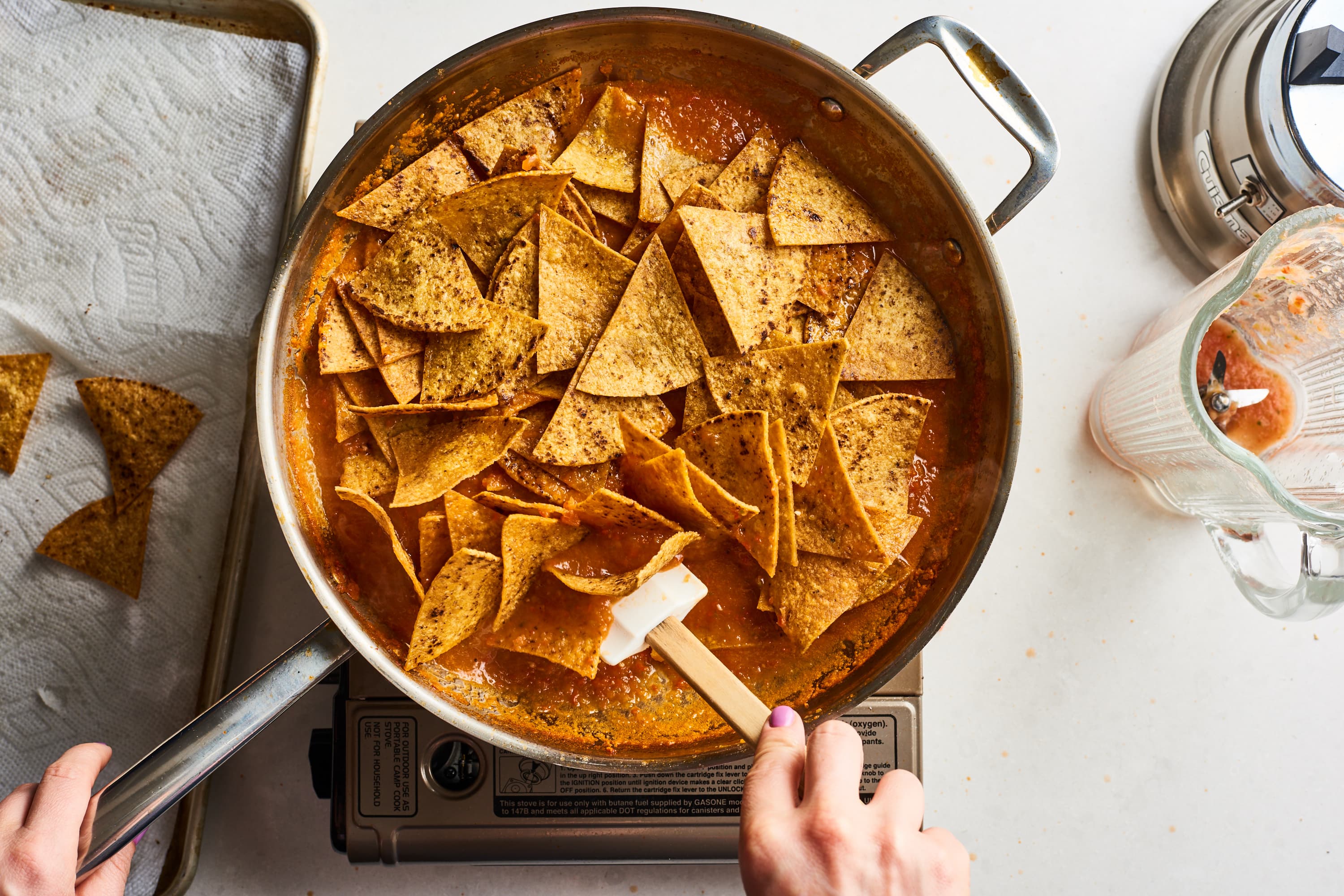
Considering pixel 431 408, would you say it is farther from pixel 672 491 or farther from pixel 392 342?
pixel 672 491

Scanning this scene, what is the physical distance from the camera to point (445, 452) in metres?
1.26

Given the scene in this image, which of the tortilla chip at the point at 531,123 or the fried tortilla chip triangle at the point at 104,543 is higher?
the tortilla chip at the point at 531,123

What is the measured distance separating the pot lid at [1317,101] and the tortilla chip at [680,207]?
940 mm

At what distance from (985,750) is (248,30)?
197 centimetres

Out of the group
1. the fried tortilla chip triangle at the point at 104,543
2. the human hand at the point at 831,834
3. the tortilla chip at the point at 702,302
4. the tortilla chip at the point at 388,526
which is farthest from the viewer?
the fried tortilla chip triangle at the point at 104,543

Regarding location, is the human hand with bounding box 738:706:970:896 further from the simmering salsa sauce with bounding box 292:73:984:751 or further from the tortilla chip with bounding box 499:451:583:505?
the tortilla chip with bounding box 499:451:583:505

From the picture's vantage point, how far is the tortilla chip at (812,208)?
1.33m

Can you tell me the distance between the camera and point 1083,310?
165 cm

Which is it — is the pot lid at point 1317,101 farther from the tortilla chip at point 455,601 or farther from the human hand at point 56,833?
the human hand at point 56,833

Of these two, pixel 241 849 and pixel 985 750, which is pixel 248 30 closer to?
pixel 241 849

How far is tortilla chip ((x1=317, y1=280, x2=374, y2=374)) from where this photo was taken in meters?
1.29

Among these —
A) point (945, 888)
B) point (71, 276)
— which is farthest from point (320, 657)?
point (71, 276)

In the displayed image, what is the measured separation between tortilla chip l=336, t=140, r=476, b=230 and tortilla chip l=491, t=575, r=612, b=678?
1.96ft

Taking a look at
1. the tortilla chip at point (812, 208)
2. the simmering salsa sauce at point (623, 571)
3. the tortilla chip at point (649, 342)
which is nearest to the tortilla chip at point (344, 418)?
the simmering salsa sauce at point (623, 571)
